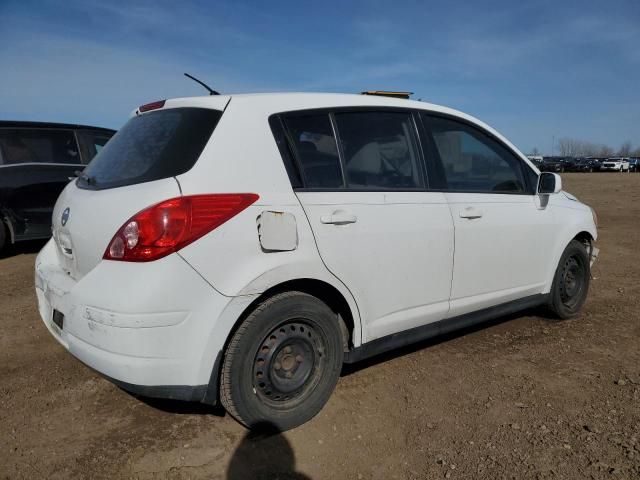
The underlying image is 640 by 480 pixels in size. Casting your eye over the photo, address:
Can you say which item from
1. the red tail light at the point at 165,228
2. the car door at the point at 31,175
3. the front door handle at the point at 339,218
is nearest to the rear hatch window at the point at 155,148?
the red tail light at the point at 165,228

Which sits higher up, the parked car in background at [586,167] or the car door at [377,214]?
the car door at [377,214]

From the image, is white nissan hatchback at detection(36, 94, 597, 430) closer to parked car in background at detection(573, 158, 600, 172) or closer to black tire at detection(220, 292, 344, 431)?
black tire at detection(220, 292, 344, 431)

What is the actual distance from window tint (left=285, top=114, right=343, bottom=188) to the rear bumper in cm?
81

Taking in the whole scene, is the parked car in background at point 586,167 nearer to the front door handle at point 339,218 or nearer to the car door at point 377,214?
the car door at point 377,214

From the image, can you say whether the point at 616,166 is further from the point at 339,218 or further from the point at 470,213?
the point at 339,218

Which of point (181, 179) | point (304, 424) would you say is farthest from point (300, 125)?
point (304, 424)

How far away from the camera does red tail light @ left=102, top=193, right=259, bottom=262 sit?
2.24m

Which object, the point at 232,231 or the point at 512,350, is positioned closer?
the point at 232,231

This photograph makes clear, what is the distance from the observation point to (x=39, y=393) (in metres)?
3.15

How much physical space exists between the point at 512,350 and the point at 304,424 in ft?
6.13

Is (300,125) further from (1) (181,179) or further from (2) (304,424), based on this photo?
(2) (304,424)

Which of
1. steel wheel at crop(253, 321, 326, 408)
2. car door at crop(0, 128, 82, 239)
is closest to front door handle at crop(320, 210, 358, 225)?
steel wheel at crop(253, 321, 326, 408)

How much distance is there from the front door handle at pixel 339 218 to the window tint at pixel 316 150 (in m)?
0.18

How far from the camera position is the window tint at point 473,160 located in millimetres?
3439
